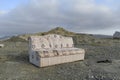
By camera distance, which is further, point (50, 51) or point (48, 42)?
point (48, 42)

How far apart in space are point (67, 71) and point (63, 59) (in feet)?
4.43

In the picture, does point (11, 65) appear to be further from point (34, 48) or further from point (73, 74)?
point (73, 74)

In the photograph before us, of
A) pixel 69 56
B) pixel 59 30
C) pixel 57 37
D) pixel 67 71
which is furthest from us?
pixel 59 30

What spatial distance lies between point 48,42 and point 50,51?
4.05 ft

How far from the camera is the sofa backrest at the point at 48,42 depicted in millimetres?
8789

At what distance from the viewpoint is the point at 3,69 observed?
757cm

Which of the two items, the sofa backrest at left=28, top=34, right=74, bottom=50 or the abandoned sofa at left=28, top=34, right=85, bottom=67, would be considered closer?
the abandoned sofa at left=28, top=34, right=85, bottom=67

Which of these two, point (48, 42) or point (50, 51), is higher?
point (48, 42)

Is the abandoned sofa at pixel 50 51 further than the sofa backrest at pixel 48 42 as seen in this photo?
No

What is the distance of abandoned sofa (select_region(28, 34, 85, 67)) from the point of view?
26.1ft

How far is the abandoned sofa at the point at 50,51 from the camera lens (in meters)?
7.94

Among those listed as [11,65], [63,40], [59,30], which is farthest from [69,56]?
[59,30]

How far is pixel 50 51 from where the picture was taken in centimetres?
812

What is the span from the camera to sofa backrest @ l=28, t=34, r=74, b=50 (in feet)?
28.8
